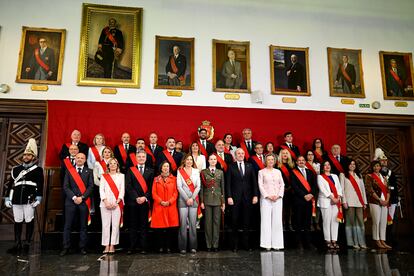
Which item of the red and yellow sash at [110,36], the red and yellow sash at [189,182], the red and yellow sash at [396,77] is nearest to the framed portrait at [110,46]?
Answer: the red and yellow sash at [110,36]

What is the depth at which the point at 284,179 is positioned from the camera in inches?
242

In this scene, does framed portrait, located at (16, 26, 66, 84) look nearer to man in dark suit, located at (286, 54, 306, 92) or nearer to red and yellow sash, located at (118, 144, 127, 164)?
red and yellow sash, located at (118, 144, 127, 164)

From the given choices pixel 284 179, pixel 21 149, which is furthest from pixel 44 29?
pixel 284 179

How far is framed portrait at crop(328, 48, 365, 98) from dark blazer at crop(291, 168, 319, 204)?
3.08 m

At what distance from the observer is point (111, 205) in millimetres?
4961

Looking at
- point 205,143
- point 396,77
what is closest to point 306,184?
point 205,143

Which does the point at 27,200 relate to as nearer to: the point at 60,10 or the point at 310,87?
the point at 60,10

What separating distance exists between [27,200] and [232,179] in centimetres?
360

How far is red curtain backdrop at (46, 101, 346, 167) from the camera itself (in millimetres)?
6838

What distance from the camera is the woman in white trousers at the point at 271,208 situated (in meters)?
5.38

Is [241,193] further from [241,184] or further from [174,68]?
[174,68]

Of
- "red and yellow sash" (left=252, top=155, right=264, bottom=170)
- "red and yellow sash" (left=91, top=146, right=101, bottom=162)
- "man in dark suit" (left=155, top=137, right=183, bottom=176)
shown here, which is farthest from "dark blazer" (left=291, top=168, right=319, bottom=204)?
"red and yellow sash" (left=91, top=146, right=101, bottom=162)

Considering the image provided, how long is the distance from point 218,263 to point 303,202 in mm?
2199

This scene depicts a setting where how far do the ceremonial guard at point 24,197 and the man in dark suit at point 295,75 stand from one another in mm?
6103
